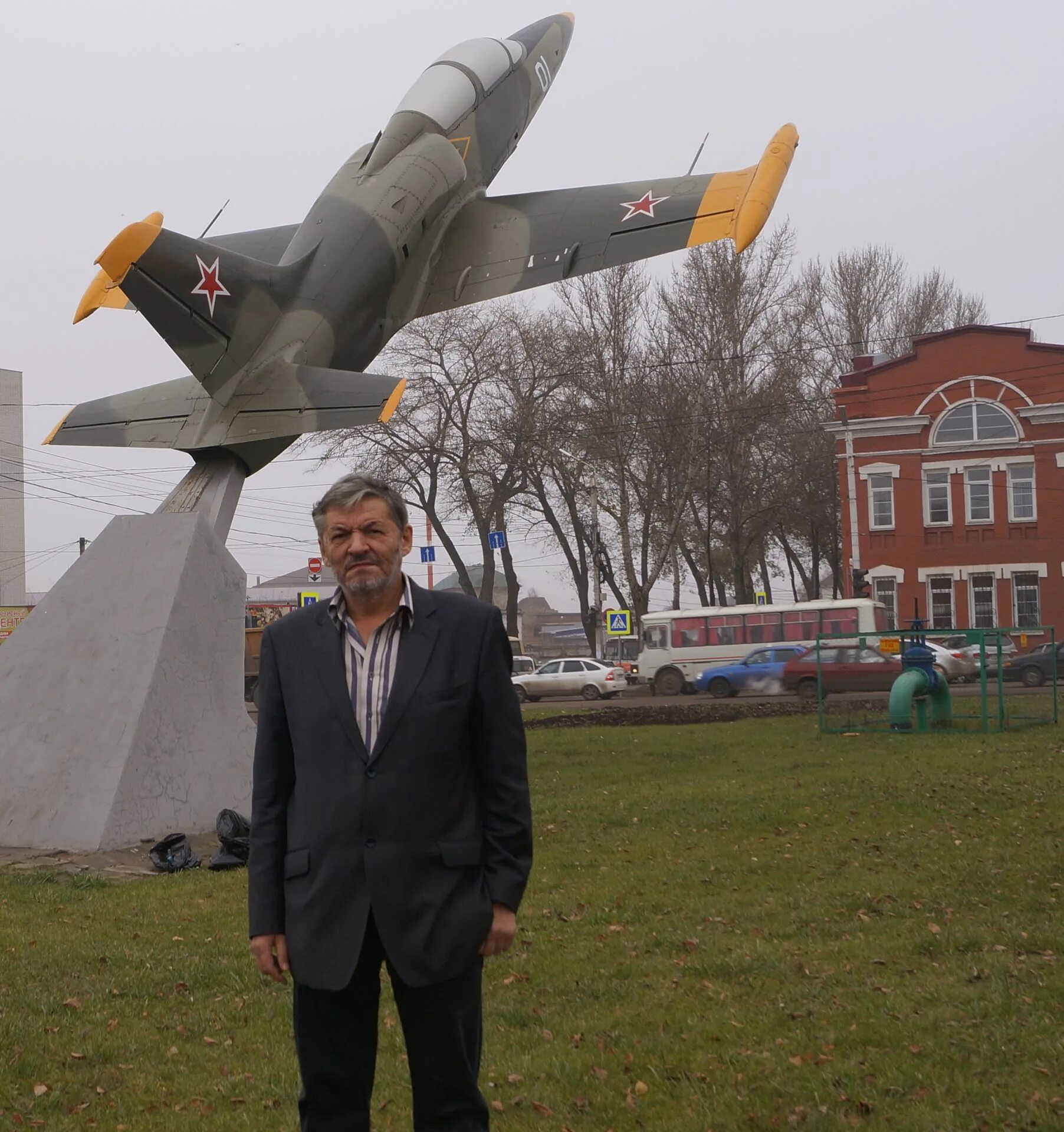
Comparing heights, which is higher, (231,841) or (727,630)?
(727,630)

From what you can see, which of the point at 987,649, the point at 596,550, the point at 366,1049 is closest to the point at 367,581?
the point at 366,1049

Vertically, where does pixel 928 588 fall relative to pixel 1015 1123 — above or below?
above

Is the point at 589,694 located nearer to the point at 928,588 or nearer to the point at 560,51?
the point at 928,588

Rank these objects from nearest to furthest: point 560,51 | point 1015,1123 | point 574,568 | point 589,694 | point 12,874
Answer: point 1015,1123 → point 12,874 → point 560,51 → point 589,694 → point 574,568

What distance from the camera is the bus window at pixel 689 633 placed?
3688 cm

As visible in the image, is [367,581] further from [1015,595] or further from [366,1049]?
[1015,595]

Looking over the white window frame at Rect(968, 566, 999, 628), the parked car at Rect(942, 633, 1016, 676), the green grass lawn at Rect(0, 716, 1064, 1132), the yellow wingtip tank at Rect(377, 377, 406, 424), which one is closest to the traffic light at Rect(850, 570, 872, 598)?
the white window frame at Rect(968, 566, 999, 628)

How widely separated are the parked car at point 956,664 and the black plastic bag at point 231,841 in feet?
69.9

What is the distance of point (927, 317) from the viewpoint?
50.1 m

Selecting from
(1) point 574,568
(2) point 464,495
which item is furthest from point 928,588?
(2) point 464,495

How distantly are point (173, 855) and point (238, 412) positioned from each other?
4.90m

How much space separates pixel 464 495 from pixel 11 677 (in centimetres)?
3188

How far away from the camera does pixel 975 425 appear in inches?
1700

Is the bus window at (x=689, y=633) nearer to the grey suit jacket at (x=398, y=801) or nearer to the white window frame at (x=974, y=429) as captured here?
the white window frame at (x=974, y=429)
